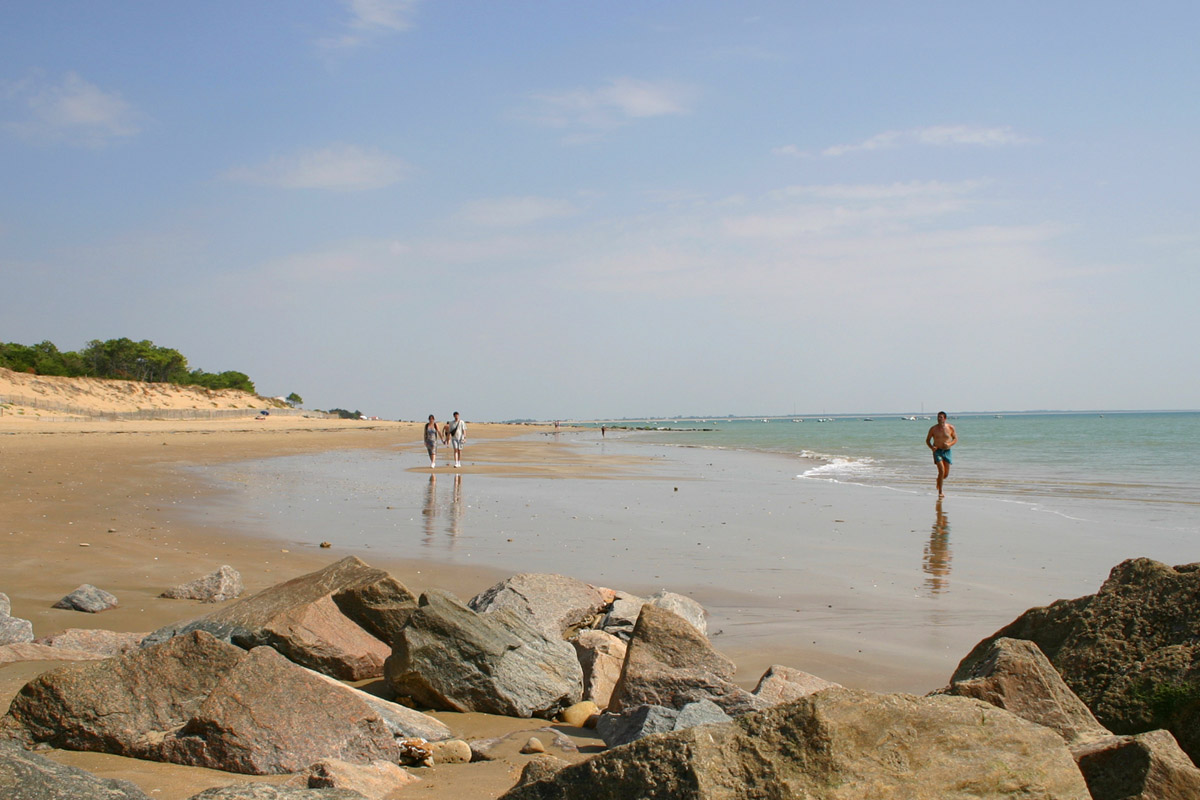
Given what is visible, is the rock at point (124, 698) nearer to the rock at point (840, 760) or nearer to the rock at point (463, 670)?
the rock at point (463, 670)

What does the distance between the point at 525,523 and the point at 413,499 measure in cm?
427

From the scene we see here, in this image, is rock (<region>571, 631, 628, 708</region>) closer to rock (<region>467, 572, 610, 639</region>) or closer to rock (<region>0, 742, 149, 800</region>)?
rock (<region>467, 572, 610, 639</region>)

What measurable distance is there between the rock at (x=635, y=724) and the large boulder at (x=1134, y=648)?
4.85 ft

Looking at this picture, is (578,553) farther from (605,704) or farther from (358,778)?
(358,778)

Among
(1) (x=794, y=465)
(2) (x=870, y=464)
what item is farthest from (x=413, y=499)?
(2) (x=870, y=464)

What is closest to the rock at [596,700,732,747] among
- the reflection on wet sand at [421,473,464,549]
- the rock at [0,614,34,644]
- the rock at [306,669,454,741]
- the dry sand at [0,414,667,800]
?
the dry sand at [0,414,667,800]

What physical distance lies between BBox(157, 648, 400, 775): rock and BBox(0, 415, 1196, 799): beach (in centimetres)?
15

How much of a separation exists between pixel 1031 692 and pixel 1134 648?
0.97 metres

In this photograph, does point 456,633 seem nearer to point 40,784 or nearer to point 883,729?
point 40,784

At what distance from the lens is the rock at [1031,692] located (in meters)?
3.66

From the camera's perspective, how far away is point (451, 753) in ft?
13.7

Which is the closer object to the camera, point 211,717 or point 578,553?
point 211,717

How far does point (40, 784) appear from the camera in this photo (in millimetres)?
2604

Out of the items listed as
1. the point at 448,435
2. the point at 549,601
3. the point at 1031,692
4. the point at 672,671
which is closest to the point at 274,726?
the point at 672,671
